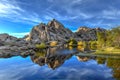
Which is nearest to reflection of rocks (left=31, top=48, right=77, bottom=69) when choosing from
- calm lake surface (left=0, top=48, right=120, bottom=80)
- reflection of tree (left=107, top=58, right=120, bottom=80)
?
calm lake surface (left=0, top=48, right=120, bottom=80)

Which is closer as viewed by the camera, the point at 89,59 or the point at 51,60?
the point at 89,59

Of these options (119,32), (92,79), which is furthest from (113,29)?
(92,79)

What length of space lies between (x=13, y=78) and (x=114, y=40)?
90399 mm

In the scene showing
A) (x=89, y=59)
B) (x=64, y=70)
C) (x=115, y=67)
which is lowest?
(x=64, y=70)

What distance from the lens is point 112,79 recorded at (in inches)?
1566

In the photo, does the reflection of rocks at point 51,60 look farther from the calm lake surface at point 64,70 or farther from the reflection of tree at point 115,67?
the reflection of tree at point 115,67

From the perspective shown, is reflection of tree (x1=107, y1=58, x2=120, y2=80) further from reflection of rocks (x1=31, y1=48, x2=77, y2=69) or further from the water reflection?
reflection of rocks (x1=31, y1=48, x2=77, y2=69)

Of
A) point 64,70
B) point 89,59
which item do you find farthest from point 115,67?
point 89,59

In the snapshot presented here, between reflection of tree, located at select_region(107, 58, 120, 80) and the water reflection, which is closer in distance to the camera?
reflection of tree, located at select_region(107, 58, 120, 80)

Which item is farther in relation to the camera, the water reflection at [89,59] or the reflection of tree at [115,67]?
the water reflection at [89,59]

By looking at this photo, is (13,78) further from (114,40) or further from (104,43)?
(104,43)

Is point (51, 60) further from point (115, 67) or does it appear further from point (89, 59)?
point (115, 67)

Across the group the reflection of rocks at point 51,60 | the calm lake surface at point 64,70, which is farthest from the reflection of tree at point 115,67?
the reflection of rocks at point 51,60

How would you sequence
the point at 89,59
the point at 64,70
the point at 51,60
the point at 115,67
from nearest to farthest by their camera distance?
1. the point at 115,67
2. the point at 64,70
3. the point at 89,59
4. the point at 51,60
